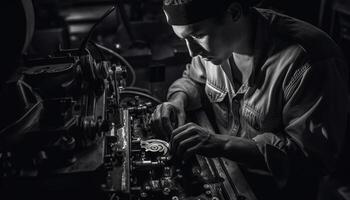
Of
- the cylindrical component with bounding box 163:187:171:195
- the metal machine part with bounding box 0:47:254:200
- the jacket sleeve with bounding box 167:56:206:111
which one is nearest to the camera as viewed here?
the metal machine part with bounding box 0:47:254:200

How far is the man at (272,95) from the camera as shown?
188 centimetres

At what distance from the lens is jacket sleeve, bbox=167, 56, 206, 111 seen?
2.70m

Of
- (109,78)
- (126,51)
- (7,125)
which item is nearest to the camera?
(7,125)

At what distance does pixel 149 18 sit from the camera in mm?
3371

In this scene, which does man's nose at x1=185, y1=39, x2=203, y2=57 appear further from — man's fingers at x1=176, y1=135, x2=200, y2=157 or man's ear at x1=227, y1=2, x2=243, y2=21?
man's fingers at x1=176, y1=135, x2=200, y2=157

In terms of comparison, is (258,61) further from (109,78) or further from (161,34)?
(161,34)

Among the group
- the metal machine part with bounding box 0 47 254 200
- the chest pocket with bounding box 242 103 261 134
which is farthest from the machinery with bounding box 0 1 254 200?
the chest pocket with bounding box 242 103 261 134

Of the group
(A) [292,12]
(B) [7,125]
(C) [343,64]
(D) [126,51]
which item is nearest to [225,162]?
(C) [343,64]

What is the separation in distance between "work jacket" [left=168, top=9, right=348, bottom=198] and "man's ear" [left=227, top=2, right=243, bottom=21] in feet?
0.82

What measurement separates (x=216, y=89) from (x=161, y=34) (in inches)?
36.8

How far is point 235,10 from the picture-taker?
77.2 inches

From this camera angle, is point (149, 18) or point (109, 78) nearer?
point (109, 78)

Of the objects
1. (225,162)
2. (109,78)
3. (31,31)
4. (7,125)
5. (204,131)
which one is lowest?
(225,162)

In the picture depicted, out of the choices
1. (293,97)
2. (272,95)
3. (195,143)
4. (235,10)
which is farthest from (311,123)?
(235,10)
